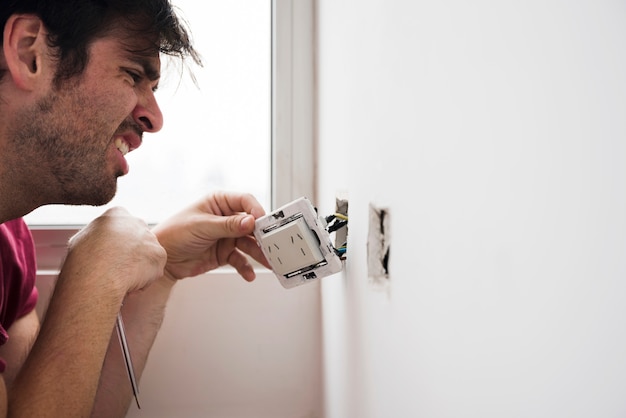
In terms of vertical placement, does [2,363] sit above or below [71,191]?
below

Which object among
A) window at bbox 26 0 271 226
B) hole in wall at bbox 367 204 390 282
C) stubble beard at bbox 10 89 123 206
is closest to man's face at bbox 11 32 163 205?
stubble beard at bbox 10 89 123 206

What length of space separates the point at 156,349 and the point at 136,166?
40 centimetres

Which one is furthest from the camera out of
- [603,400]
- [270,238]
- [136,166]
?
[136,166]

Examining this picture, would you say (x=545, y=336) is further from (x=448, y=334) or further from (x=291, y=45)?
(x=291, y=45)

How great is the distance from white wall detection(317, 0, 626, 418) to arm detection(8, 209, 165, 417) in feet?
1.29

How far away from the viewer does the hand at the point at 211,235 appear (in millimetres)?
876

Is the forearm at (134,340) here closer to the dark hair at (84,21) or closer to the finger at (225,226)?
the finger at (225,226)

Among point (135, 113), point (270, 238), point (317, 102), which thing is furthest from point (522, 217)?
point (317, 102)

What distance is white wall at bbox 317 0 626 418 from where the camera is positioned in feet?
0.67

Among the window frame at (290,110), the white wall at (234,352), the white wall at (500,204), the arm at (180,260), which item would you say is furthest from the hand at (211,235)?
the white wall at (500,204)

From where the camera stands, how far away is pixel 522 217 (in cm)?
27

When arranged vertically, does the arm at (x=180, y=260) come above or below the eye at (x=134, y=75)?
below

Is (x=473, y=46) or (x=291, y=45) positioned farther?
(x=291, y=45)

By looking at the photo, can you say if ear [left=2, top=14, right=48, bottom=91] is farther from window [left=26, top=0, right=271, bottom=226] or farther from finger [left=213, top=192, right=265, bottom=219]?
window [left=26, top=0, right=271, bottom=226]
